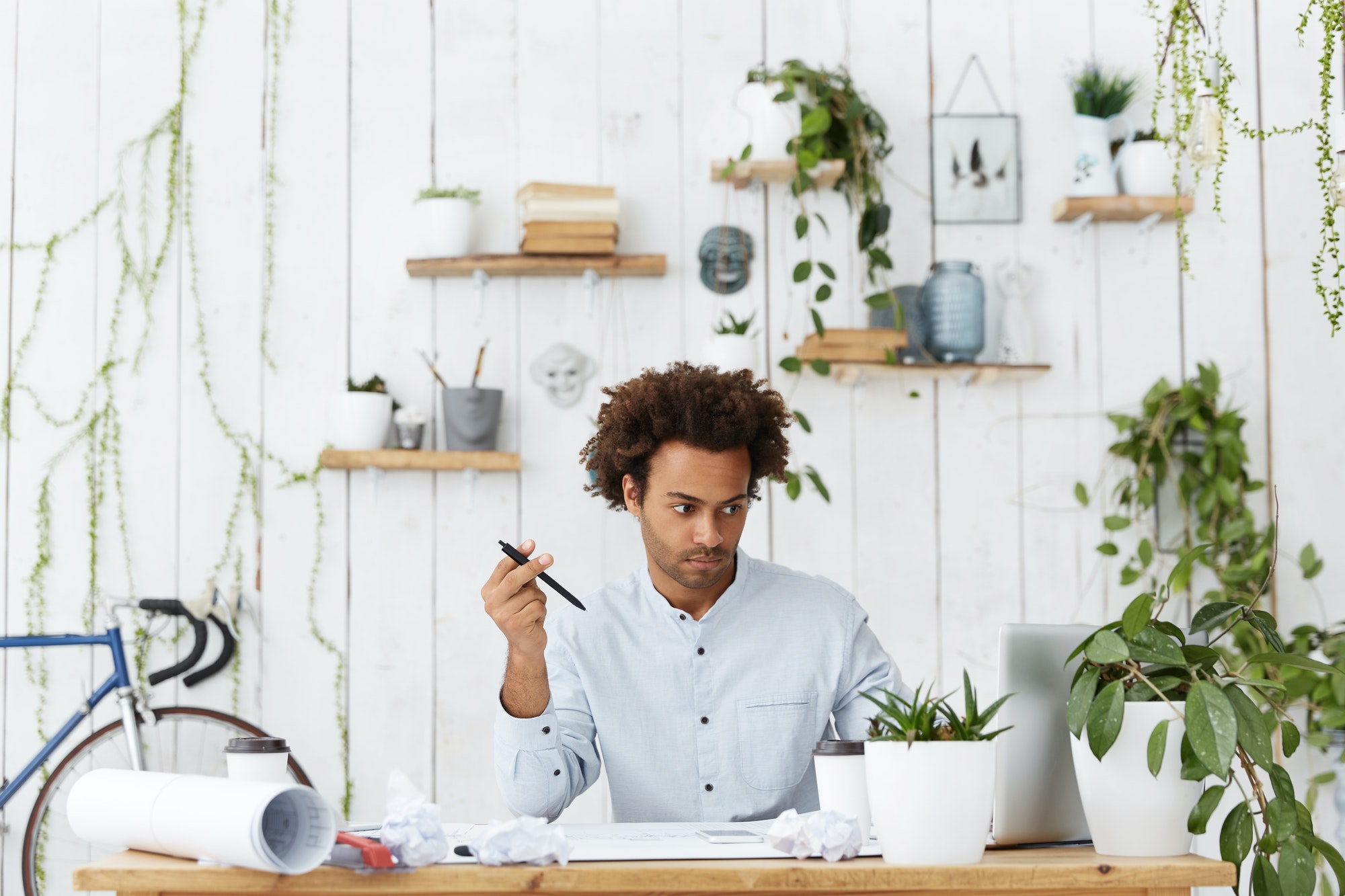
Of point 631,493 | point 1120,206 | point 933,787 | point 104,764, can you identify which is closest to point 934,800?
point 933,787

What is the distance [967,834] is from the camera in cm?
109

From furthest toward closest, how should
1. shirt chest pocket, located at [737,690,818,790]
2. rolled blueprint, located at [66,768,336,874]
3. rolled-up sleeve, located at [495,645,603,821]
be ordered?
shirt chest pocket, located at [737,690,818,790] < rolled-up sleeve, located at [495,645,603,821] < rolled blueprint, located at [66,768,336,874]

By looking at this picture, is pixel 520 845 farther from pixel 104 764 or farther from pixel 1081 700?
pixel 104 764

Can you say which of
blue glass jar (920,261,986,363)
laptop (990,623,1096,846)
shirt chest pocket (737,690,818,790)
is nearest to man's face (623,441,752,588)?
shirt chest pocket (737,690,818,790)

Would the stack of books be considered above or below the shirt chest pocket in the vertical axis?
above

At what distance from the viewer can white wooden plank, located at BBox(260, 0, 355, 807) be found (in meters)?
2.69

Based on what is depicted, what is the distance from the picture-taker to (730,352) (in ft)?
8.75

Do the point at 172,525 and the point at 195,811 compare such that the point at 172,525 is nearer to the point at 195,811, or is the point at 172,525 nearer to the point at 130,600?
the point at 130,600

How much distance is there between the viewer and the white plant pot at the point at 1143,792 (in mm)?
1136

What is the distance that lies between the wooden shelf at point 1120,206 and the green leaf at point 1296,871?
6.04 feet

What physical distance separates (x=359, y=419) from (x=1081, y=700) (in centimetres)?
187

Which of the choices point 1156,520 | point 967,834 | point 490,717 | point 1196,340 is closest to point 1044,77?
point 1196,340

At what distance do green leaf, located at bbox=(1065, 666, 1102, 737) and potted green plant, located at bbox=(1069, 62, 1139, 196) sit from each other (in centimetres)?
187

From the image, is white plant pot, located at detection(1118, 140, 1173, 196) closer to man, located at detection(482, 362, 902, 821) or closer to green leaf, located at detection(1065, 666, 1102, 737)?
man, located at detection(482, 362, 902, 821)
